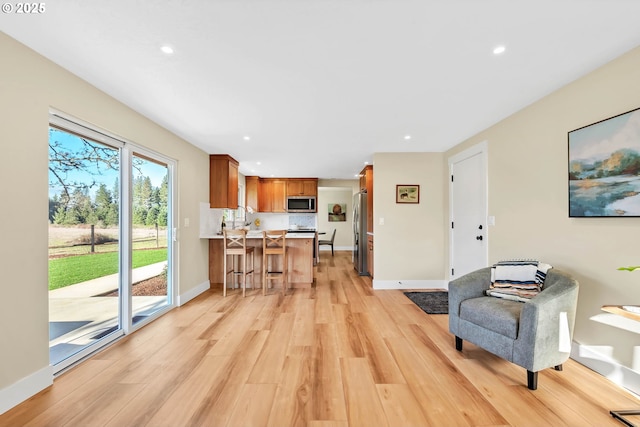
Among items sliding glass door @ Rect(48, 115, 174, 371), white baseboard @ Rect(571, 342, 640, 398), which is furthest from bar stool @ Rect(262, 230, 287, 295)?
white baseboard @ Rect(571, 342, 640, 398)

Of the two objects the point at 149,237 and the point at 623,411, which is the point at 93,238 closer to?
the point at 149,237

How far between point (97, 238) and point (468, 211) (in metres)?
4.50

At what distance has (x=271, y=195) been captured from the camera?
716 cm

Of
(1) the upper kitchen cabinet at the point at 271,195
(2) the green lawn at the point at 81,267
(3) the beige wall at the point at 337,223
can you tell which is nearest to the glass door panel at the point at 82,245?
(2) the green lawn at the point at 81,267

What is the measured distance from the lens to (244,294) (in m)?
4.08

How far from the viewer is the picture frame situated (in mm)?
4559

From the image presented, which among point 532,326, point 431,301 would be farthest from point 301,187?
point 532,326

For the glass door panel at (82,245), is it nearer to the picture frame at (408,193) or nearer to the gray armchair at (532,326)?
the gray armchair at (532,326)

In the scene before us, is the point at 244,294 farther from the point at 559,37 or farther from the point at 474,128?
the point at 559,37

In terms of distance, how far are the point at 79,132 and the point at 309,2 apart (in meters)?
2.23

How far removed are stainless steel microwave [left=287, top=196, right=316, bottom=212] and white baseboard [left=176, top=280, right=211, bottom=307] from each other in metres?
3.10

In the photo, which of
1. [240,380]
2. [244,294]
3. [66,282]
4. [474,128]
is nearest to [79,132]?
[66,282]

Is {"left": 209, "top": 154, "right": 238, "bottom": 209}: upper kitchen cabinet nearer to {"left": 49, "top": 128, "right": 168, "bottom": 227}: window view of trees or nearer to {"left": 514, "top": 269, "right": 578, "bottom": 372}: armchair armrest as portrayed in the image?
{"left": 49, "top": 128, "right": 168, "bottom": 227}: window view of trees

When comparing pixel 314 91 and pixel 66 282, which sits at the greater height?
pixel 314 91
